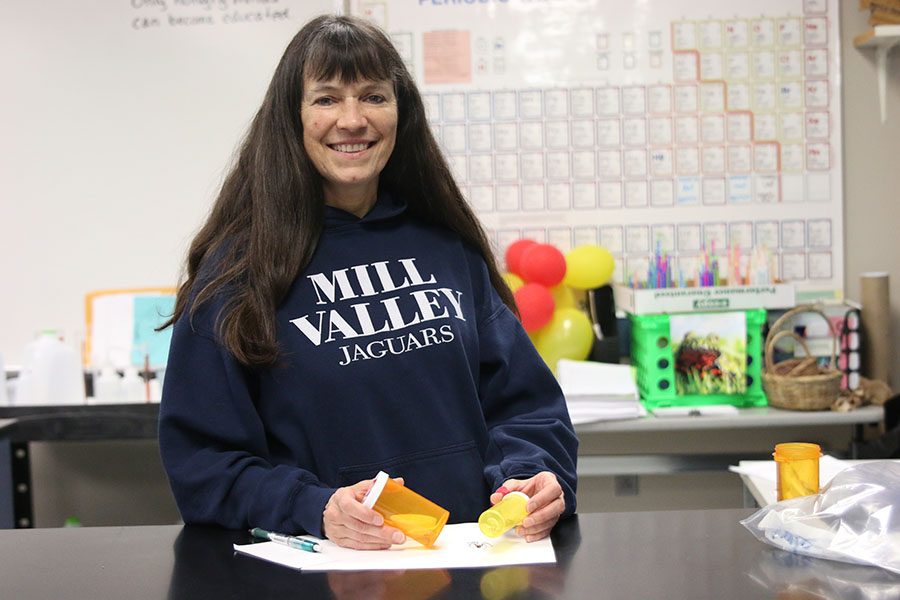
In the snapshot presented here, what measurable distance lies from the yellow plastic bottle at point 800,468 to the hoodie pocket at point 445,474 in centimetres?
44

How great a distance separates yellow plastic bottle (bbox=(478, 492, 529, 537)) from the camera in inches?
49.5

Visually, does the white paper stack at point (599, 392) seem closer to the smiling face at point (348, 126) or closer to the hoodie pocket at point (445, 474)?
the hoodie pocket at point (445, 474)

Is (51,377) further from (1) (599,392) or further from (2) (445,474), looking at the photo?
(2) (445,474)

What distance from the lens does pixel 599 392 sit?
296 centimetres

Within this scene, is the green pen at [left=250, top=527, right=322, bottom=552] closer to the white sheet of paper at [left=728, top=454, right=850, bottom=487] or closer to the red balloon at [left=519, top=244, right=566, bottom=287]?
the white sheet of paper at [left=728, top=454, right=850, bottom=487]

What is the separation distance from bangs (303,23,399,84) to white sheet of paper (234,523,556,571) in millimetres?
673

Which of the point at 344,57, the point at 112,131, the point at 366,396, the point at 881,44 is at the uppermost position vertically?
the point at 881,44

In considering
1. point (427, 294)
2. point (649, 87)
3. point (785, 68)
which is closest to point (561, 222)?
point (649, 87)

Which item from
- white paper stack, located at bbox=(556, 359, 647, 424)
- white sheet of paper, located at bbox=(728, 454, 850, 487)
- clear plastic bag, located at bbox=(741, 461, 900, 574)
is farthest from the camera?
white paper stack, located at bbox=(556, 359, 647, 424)

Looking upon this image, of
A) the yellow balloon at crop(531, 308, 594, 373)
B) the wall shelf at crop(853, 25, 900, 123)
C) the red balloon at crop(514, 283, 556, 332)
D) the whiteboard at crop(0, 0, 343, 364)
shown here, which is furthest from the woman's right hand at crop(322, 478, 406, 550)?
the wall shelf at crop(853, 25, 900, 123)

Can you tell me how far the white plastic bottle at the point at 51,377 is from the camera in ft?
10.2

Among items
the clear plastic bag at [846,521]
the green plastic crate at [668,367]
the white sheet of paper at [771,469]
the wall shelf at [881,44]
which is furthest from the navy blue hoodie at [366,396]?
the wall shelf at [881,44]

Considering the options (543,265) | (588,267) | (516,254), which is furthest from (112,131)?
(588,267)

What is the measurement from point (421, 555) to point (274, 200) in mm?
585
